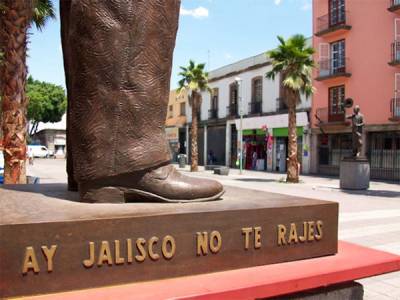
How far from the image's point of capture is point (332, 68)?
2614cm

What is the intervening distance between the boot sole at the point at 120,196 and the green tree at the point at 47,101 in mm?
49482

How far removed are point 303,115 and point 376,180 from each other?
666 cm

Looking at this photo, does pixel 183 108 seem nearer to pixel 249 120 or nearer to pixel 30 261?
pixel 249 120

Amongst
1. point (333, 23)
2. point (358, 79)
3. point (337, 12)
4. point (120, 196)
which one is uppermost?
point (337, 12)

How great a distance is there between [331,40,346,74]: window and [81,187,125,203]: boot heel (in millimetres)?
24457

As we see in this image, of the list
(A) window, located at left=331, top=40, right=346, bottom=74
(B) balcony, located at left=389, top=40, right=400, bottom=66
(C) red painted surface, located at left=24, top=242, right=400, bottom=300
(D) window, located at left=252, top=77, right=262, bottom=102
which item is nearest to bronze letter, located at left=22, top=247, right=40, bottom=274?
(C) red painted surface, located at left=24, top=242, right=400, bottom=300

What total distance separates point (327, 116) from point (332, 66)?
291cm

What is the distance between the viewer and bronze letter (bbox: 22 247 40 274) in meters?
1.85

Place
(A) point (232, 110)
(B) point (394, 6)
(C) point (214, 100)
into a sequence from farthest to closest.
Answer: (C) point (214, 100)
(A) point (232, 110)
(B) point (394, 6)

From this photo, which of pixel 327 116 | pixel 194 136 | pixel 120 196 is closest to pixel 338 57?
pixel 327 116

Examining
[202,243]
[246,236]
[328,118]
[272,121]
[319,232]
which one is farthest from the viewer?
[272,121]

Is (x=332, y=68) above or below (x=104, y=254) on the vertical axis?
above

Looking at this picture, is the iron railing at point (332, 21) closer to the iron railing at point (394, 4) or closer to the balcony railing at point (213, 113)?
the iron railing at point (394, 4)

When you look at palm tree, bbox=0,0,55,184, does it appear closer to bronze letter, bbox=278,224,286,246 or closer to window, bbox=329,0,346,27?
bronze letter, bbox=278,224,286,246
